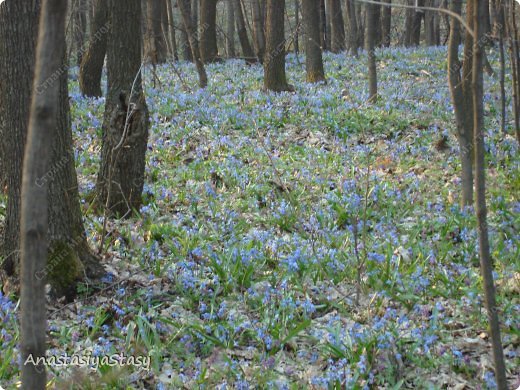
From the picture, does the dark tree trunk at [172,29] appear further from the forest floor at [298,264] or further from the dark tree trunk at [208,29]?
the forest floor at [298,264]

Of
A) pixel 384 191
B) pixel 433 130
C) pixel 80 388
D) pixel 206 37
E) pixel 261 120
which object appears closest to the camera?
pixel 80 388

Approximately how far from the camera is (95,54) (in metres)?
11.1

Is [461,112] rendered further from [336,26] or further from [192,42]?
[336,26]

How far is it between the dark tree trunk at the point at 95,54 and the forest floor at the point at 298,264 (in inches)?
71.2

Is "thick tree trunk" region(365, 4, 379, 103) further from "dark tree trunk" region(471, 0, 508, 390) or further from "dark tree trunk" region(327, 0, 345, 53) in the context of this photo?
"dark tree trunk" region(327, 0, 345, 53)

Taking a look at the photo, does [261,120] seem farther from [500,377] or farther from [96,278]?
[500,377]

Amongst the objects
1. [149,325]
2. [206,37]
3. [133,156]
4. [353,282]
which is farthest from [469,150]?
[206,37]

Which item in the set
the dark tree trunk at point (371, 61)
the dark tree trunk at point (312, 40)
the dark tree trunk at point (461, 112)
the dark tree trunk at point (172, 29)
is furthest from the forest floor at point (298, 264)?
the dark tree trunk at point (172, 29)

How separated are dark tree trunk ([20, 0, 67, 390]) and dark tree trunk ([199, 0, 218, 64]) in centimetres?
1544

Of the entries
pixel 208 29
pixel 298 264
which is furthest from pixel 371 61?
pixel 208 29

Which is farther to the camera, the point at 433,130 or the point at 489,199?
the point at 433,130

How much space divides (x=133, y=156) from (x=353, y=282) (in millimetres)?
2857

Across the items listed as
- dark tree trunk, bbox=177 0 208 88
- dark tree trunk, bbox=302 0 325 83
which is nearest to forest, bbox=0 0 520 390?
dark tree trunk, bbox=177 0 208 88

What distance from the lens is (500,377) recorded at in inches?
104
